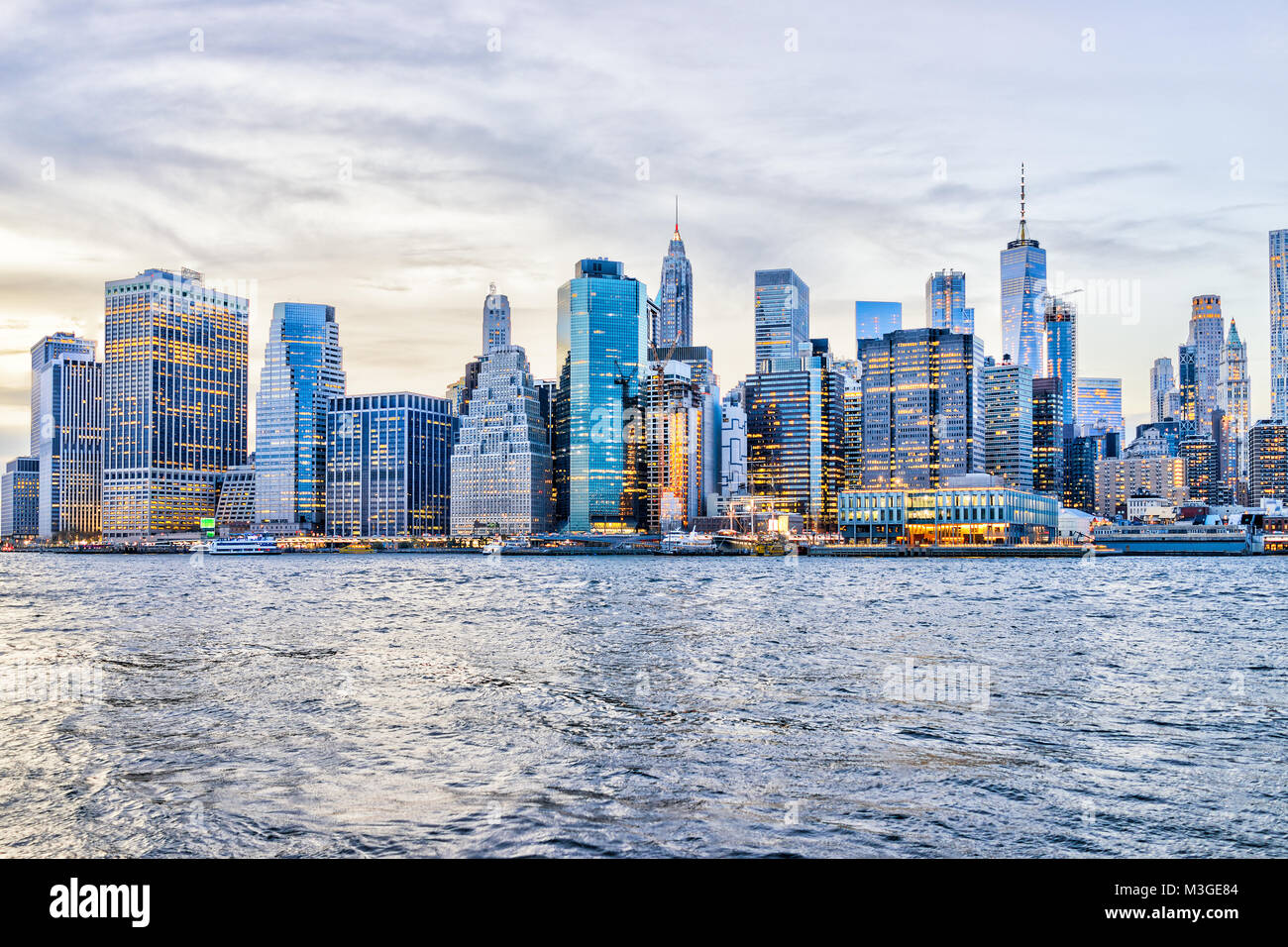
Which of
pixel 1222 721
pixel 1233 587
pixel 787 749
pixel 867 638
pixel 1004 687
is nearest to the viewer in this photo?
pixel 787 749

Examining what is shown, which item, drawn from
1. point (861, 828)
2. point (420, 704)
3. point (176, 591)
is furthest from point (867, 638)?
point (176, 591)

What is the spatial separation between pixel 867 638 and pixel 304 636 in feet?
95.5

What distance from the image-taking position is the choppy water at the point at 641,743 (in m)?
17.2

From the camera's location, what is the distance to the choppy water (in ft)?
56.3

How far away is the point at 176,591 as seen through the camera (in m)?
96.5

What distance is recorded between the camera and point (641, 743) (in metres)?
24.5

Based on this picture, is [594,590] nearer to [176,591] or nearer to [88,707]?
[176,591]

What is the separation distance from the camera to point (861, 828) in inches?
682

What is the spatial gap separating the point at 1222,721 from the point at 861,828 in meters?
16.2

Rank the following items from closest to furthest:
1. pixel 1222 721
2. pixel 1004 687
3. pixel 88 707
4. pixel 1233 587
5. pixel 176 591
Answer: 1. pixel 1222 721
2. pixel 88 707
3. pixel 1004 687
4. pixel 176 591
5. pixel 1233 587
